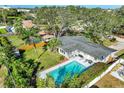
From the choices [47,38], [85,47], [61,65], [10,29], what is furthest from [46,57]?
[10,29]

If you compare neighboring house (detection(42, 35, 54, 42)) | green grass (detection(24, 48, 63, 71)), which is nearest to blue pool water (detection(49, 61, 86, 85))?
green grass (detection(24, 48, 63, 71))

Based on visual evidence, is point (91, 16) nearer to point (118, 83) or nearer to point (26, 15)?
point (26, 15)

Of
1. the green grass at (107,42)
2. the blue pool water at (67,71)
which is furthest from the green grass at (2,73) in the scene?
the green grass at (107,42)

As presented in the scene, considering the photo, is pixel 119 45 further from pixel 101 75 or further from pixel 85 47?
pixel 101 75

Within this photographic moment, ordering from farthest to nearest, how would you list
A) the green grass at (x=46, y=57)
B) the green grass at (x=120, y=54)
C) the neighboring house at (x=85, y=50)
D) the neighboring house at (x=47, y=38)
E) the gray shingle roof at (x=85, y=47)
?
the neighboring house at (x=47, y=38) < the green grass at (x=120, y=54) < the gray shingle roof at (x=85, y=47) < the neighboring house at (x=85, y=50) < the green grass at (x=46, y=57)

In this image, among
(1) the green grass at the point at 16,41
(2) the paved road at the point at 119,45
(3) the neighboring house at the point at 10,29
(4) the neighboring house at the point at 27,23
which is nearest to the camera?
(1) the green grass at the point at 16,41

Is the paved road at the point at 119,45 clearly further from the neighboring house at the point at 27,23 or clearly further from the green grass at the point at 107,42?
the neighboring house at the point at 27,23

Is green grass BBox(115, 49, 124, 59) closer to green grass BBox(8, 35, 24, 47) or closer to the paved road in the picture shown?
the paved road
